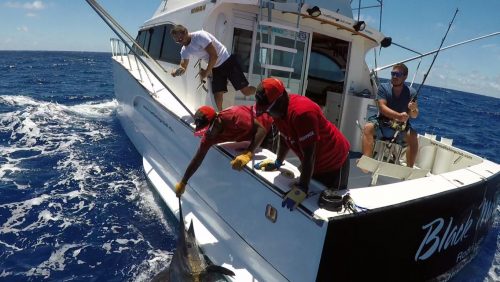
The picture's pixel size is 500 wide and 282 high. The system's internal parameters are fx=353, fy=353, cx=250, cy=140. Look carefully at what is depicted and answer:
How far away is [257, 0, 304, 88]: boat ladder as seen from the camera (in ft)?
13.8

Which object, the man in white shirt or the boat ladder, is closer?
the man in white shirt

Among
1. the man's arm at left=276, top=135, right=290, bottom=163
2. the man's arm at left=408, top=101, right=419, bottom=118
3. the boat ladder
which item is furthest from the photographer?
the boat ladder

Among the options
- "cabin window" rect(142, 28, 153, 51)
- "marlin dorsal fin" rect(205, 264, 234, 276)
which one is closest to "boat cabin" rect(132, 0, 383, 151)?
"cabin window" rect(142, 28, 153, 51)

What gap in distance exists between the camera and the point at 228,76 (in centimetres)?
436

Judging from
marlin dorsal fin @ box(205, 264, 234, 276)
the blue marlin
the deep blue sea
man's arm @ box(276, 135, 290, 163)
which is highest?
man's arm @ box(276, 135, 290, 163)

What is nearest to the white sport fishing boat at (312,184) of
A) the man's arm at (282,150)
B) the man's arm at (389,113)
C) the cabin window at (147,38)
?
the man's arm at (282,150)

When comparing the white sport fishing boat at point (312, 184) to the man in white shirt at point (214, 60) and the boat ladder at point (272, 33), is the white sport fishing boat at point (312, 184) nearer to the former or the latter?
the boat ladder at point (272, 33)

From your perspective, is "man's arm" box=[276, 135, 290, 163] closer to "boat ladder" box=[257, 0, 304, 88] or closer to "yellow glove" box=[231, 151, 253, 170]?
"yellow glove" box=[231, 151, 253, 170]

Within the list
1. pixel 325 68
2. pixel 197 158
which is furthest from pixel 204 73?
pixel 325 68

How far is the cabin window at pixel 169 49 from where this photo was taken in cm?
588

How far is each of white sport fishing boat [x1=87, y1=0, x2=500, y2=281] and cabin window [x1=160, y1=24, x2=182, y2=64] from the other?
4 centimetres

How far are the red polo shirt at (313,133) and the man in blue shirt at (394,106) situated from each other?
1.50 meters

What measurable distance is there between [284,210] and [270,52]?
8.55ft

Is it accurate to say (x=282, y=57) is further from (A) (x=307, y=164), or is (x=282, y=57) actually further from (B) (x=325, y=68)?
(A) (x=307, y=164)
